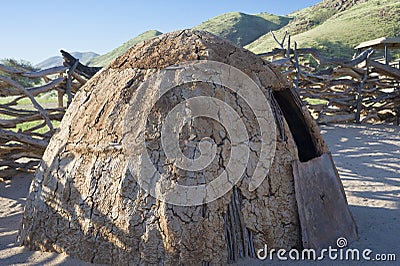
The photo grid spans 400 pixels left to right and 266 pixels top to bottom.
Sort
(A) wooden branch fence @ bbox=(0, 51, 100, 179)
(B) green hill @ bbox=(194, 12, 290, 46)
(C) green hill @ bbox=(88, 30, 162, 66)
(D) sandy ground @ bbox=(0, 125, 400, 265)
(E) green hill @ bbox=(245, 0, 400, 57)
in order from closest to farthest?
1. (D) sandy ground @ bbox=(0, 125, 400, 265)
2. (A) wooden branch fence @ bbox=(0, 51, 100, 179)
3. (E) green hill @ bbox=(245, 0, 400, 57)
4. (B) green hill @ bbox=(194, 12, 290, 46)
5. (C) green hill @ bbox=(88, 30, 162, 66)

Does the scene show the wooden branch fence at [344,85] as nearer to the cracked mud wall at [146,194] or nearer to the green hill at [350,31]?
the cracked mud wall at [146,194]

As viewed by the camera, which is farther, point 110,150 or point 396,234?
point 396,234

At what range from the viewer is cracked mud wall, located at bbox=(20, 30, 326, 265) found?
274 centimetres

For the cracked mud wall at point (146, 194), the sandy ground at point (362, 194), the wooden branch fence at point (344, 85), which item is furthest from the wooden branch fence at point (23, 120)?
the wooden branch fence at point (344, 85)

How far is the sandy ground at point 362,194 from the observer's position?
314 cm

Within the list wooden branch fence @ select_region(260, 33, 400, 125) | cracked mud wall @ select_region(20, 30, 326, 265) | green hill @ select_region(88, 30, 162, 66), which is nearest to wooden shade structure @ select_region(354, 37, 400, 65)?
wooden branch fence @ select_region(260, 33, 400, 125)

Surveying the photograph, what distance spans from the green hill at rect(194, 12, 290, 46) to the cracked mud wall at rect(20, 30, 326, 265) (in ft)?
189

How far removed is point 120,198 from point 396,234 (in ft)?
8.39

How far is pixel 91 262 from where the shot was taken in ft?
9.36

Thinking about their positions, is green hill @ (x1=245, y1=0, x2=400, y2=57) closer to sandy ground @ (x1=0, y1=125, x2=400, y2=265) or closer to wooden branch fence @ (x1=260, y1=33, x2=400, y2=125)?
wooden branch fence @ (x1=260, y1=33, x2=400, y2=125)

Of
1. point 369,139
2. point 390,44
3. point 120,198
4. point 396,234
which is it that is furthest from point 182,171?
point 390,44

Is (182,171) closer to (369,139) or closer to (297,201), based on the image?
(297,201)

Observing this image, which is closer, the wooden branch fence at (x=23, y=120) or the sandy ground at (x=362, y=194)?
the sandy ground at (x=362, y=194)

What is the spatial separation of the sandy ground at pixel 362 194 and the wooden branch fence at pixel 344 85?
43.2 inches
